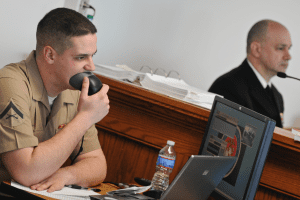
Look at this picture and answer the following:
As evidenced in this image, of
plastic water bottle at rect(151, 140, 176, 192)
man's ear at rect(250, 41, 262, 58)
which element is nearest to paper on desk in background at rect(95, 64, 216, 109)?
plastic water bottle at rect(151, 140, 176, 192)

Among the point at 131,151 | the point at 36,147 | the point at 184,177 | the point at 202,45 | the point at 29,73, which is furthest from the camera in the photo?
the point at 202,45

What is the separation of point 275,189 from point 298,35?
2.50 m

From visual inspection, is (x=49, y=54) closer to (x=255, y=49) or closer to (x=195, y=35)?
(x=255, y=49)

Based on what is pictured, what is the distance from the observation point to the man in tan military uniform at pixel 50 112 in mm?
1128

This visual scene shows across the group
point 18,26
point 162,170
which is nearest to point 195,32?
point 18,26

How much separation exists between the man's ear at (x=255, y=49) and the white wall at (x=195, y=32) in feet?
2.18

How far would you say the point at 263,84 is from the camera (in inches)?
107

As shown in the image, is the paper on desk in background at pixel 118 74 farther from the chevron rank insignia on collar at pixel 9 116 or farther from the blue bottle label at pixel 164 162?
the chevron rank insignia on collar at pixel 9 116

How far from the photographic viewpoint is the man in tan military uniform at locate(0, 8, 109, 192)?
113 cm

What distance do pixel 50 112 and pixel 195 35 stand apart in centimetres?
243

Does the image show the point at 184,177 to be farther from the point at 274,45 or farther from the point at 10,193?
the point at 274,45

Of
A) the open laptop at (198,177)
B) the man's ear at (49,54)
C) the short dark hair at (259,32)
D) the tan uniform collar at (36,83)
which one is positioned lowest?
A: the open laptop at (198,177)

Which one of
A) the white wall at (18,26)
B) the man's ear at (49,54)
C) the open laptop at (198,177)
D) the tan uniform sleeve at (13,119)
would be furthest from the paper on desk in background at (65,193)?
the white wall at (18,26)

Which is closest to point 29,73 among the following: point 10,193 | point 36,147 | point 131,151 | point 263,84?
point 36,147
